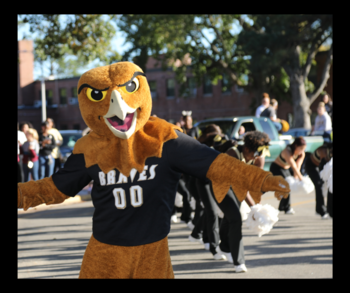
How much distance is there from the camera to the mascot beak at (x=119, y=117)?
2.94 m

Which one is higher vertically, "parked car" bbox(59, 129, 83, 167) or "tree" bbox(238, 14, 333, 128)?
"tree" bbox(238, 14, 333, 128)

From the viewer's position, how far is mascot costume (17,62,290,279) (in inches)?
113

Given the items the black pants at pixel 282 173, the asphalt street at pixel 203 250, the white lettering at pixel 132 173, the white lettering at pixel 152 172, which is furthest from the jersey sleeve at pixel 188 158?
the black pants at pixel 282 173

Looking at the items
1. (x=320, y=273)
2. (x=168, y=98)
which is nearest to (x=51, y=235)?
(x=320, y=273)

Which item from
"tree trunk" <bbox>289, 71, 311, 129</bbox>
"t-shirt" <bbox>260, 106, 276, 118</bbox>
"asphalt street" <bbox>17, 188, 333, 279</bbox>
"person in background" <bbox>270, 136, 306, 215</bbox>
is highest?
"tree trunk" <bbox>289, 71, 311, 129</bbox>

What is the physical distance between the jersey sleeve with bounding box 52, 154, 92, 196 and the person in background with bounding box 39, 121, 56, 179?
30.3 feet

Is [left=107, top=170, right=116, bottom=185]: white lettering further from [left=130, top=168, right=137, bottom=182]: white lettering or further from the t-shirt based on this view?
the t-shirt

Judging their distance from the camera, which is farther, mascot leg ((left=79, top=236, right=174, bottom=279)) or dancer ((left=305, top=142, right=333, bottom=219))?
dancer ((left=305, top=142, right=333, bottom=219))

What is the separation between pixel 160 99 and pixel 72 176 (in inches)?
1442

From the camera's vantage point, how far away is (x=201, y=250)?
253 inches

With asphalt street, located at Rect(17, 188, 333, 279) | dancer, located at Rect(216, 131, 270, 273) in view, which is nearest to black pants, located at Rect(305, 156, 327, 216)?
asphalt street, located at Rect(17, 188, 333, 279)

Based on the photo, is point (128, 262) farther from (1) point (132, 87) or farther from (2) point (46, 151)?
(2) point (46, 151)

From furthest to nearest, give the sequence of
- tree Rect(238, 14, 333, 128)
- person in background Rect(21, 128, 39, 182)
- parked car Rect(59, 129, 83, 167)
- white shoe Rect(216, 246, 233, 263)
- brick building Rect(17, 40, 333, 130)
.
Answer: brick building Rect(17, 40, 333, 130) < tree Rect(238, 14, 333, 128) < parked car Rect(59, 129, 83, 167) < person in background Rect(21, 128, 39, 182) < white shoe Rect(216, 246, 233, 263)

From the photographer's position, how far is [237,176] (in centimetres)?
291
